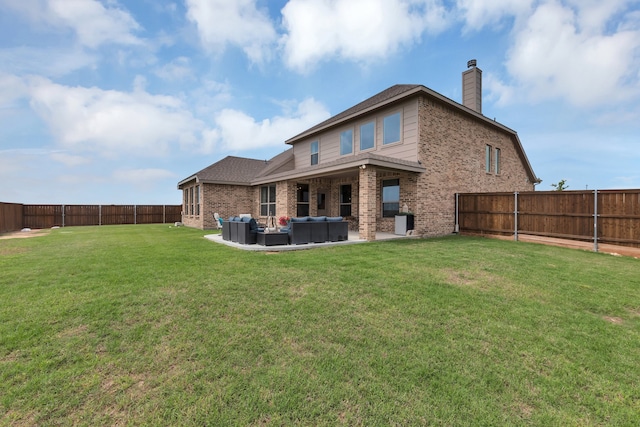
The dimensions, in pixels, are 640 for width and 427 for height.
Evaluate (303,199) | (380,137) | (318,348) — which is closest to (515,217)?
(380,137)

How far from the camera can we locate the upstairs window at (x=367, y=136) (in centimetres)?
1281

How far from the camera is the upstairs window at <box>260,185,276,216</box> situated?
17.0m

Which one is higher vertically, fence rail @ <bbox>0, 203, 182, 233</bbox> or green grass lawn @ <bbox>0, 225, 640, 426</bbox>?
fence rail @ <bbox>0, 203, 182, 233</bbox>

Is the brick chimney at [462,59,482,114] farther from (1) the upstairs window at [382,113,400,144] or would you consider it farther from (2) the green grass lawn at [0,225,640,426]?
(2) the green grass lawn at [0,225,640,426]

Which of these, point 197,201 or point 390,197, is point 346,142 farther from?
point 197,201

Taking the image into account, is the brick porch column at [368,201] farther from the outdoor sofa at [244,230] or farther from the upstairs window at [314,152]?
the upstairs window at [314,152]

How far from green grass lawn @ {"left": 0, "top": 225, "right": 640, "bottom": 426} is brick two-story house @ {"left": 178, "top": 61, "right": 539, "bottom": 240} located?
19.1ft

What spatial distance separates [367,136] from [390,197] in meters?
3.16

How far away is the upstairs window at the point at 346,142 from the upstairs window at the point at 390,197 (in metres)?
2.77

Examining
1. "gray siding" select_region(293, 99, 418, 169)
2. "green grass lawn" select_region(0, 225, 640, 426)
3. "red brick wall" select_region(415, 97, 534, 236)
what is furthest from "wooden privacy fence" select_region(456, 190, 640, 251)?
"green grass lawn" select_region(0, 225, 640, 426)

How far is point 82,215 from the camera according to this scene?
22.3 m

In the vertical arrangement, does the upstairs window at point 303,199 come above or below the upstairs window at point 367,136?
below

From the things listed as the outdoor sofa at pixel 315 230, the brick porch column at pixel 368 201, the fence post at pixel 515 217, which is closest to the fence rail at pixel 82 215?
the outdoor sofa at pixel 315 230

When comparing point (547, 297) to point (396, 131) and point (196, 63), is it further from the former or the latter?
point (196, 63)
